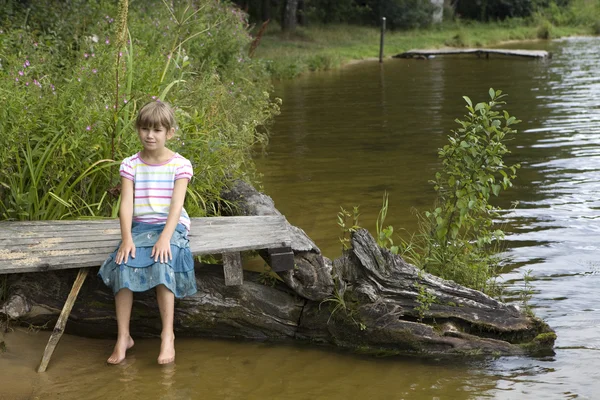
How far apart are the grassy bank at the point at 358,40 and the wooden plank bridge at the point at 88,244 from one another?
19.1m

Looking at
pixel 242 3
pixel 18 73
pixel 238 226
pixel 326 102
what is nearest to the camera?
pixel 238 226

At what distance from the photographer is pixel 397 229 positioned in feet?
27.3

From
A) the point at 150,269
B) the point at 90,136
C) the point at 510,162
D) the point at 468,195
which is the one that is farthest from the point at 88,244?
the point at 510,162

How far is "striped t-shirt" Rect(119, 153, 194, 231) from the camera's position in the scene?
5.39 metres

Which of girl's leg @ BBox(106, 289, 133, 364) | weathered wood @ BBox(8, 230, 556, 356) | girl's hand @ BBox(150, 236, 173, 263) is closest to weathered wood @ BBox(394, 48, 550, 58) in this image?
weathered wood @ BBox(8, 230, 556, 356)

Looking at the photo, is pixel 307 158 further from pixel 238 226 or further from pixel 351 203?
pixel 238 226

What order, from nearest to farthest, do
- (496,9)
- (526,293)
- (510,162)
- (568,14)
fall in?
(526,293) < (510,162) < (568,14) < (496,9)

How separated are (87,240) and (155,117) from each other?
92 centimetres

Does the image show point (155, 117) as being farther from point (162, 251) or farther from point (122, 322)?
point (122, 322)

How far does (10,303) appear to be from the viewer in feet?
17.4

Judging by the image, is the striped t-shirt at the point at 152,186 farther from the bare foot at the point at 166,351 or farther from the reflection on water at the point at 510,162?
the reflection on water at the point at 510,162

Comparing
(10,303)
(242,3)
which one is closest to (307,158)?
(10,303)

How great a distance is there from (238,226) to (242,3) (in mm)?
33603

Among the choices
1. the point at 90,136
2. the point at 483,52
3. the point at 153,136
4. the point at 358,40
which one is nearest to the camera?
the point at 153,136
